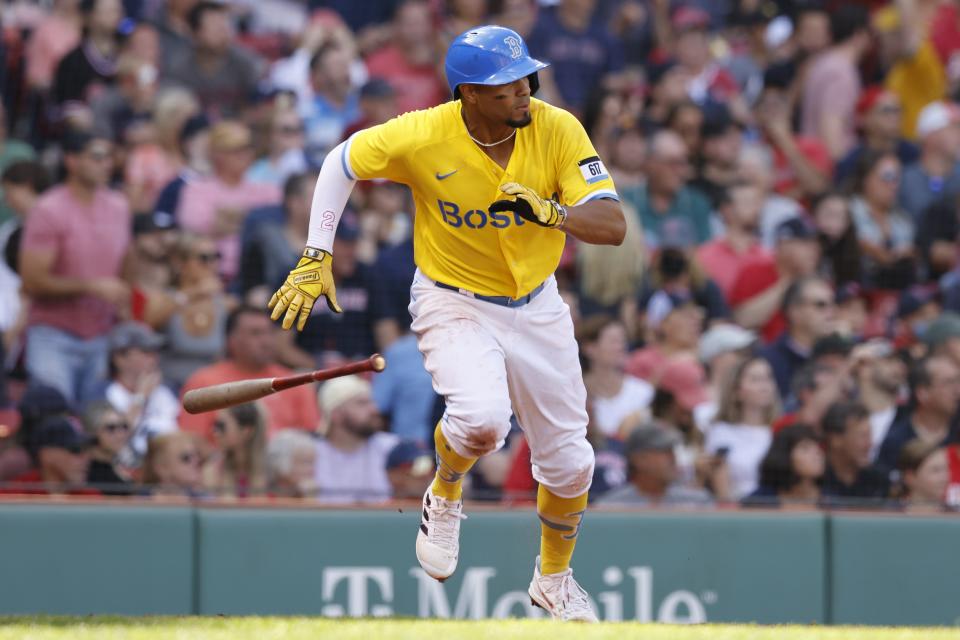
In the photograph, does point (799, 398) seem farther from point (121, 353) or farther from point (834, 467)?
point (121, 353)

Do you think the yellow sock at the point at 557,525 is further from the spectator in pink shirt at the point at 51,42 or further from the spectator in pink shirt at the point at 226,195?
the spectator in pink shirt at the point at 51,42

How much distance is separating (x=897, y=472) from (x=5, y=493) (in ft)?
15.8

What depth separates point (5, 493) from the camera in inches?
330

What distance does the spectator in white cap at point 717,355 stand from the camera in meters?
9.59

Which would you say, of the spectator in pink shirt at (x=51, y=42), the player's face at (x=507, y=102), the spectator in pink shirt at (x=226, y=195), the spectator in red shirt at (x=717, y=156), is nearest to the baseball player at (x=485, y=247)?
the player's face at (x=507, y=102)

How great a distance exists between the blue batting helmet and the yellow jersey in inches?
10.0

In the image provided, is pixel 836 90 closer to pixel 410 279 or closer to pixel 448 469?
pixel 410 279

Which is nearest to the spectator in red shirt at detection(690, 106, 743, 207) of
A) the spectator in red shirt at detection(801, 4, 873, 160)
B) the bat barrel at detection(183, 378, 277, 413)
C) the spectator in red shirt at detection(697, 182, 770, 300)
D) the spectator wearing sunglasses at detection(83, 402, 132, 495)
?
the spectator in red shirt at detection(697, 182, 770, 300)

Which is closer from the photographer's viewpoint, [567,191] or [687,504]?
[567,191]

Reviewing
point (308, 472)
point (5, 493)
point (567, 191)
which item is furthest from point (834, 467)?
point (5, 493)

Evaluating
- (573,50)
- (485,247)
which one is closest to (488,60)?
(485,247)

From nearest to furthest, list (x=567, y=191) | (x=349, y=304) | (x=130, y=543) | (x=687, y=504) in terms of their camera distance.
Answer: (x=567, y=191), (x=130, y=543), (x=687, y=504), (x=349, y=304)

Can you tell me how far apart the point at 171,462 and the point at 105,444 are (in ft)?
1.16

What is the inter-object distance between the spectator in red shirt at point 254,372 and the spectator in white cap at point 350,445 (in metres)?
0.23
